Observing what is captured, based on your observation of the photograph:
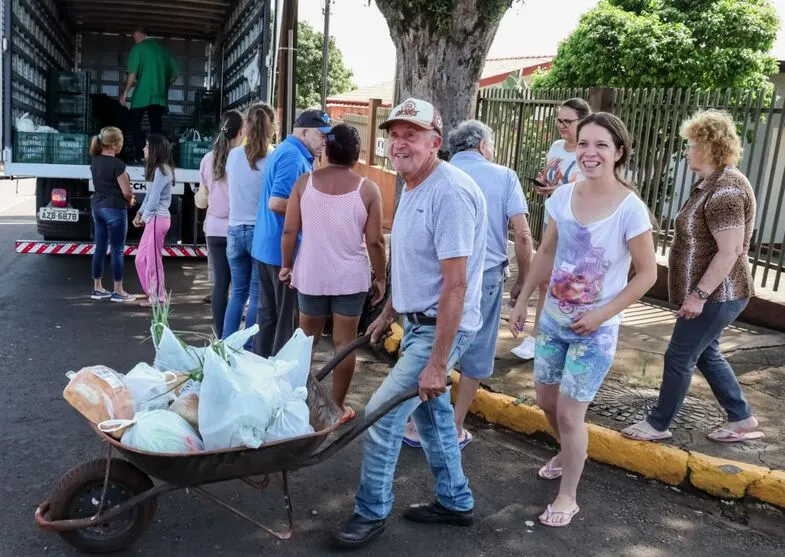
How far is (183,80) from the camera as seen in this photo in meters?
12.6

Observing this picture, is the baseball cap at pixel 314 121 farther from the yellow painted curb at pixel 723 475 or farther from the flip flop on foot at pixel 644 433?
the yellow painted curb at pixel 723 475

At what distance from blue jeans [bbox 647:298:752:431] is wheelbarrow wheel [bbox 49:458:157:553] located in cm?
275

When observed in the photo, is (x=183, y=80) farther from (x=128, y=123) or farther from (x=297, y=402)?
(x=297, y=402)

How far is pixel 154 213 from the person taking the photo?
7.47 meters

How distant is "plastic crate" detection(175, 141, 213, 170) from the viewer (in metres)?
8.93

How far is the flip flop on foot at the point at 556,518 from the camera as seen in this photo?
3.84m

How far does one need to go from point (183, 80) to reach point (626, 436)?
1003 cm

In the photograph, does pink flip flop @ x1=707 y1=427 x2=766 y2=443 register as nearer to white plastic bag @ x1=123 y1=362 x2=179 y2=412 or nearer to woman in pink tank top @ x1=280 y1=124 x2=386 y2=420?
woman in pink tank top @ x1=280 y1=124 x2=386 y2=420

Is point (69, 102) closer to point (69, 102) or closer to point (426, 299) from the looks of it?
Result: point (69, 102)

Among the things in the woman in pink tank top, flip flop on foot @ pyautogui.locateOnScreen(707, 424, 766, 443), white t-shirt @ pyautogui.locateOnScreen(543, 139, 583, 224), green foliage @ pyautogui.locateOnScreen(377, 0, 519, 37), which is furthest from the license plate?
flip flop on foot @ pyautogui.locateOnScreen(707, 424, 766, 443)

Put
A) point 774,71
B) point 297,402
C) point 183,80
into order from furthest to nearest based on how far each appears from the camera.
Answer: point 774,71 → point 183,80 → point 297,402

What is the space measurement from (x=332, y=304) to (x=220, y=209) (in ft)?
5.91

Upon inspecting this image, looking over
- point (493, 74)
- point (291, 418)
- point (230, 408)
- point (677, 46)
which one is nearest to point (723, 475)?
point (291, 418)

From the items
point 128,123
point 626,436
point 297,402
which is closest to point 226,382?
point 297,402
